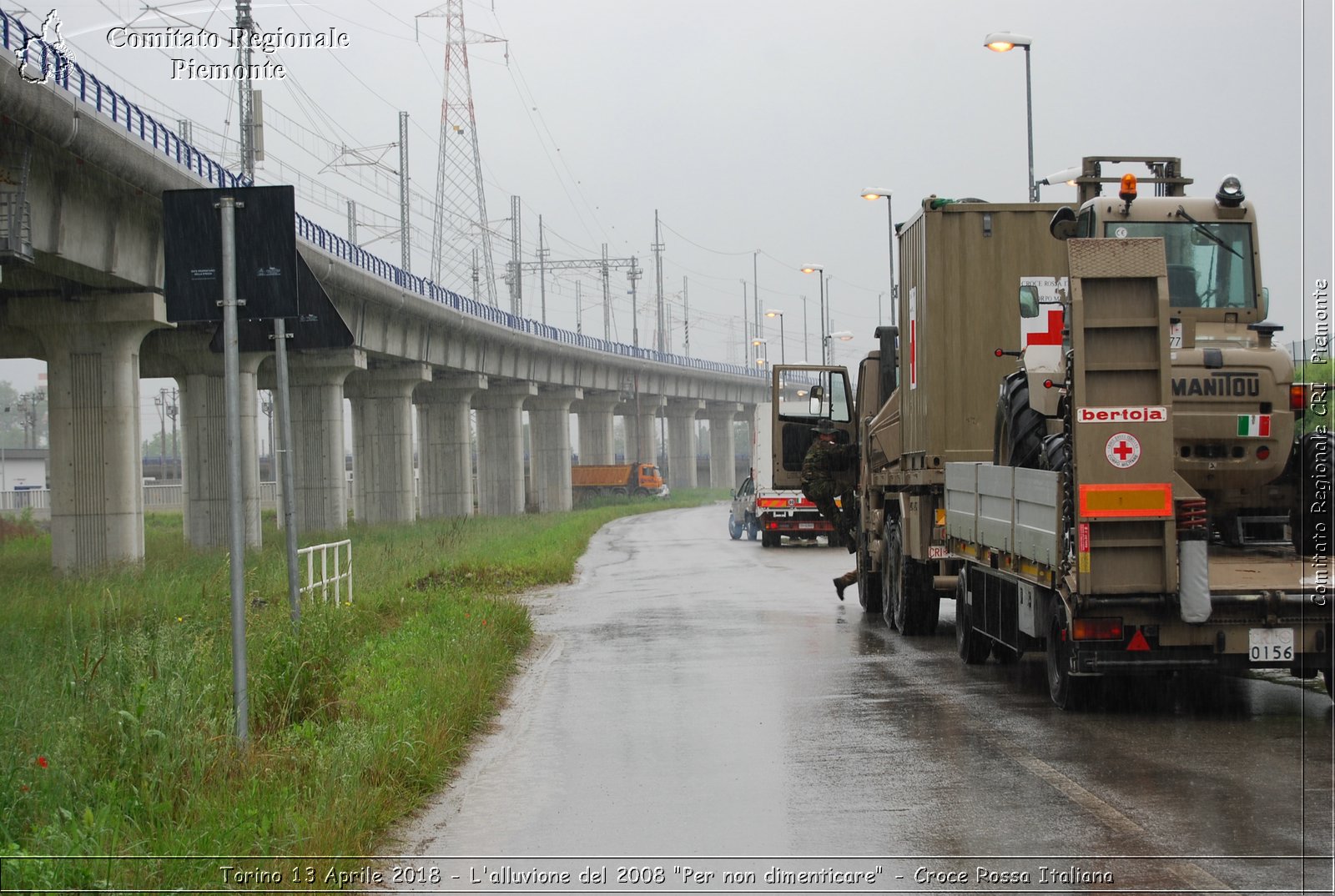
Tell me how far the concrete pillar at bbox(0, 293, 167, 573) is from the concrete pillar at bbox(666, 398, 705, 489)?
3355 inches

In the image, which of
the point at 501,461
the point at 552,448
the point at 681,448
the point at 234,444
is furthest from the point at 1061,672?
the point at 681,448

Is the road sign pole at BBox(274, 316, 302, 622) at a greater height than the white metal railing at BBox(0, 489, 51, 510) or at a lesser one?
greater

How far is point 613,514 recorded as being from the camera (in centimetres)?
7206

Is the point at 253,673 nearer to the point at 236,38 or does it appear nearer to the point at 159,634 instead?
the point at 159,634

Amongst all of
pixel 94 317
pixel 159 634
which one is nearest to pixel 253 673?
pixel 159 634

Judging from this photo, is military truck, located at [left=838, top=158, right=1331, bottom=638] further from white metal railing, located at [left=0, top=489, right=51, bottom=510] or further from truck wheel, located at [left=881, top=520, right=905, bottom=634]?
white metal railing, located at [left=0, top=489, right=51, bottom=510]

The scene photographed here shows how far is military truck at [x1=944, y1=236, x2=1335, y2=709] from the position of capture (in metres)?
10.1

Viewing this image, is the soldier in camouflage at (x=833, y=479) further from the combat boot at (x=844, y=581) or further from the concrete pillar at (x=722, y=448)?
the concrete pillar at (x=722, y=448)

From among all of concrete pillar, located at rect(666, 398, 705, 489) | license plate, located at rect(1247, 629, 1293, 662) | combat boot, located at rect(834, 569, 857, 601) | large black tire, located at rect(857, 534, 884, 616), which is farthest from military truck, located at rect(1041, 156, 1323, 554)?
concrete pillar, located at rect(666, 398, 705, 489)

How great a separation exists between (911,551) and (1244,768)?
789cm

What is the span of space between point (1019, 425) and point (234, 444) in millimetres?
6987

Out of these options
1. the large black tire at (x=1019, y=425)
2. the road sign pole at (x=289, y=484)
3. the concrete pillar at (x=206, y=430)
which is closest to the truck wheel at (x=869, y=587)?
the large black tire at (x=1019, y=425)

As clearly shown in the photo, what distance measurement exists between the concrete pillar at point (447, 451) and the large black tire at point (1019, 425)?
57.4m

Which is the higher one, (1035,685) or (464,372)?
(464,372)
